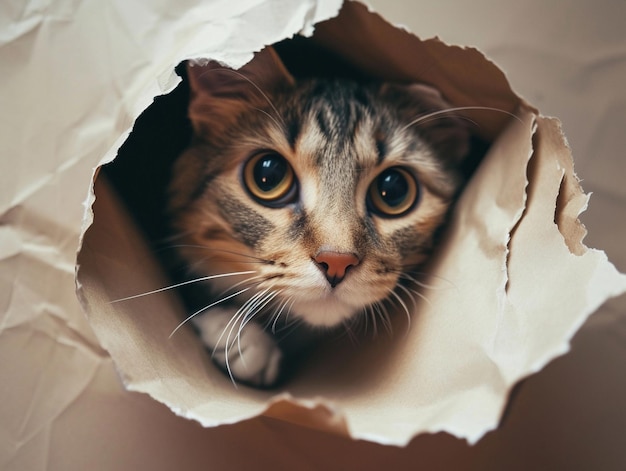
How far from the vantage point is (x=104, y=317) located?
74cm

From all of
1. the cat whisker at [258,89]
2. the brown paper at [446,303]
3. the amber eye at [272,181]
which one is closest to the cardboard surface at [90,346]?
the brown paper at [446,303]

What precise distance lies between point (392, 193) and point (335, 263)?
253 millimetres

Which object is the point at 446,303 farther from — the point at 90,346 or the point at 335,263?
the point at 90,346

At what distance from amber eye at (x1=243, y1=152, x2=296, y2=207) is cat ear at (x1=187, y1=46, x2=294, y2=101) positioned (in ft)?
0.42

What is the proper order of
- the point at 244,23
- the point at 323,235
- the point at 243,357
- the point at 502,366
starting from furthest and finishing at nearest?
the point at 243,357, the point at 323,235, the point at 244,23, the point at 502,366

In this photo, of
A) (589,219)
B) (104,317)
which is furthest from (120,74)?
(589,219)

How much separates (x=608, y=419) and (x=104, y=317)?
795 mm

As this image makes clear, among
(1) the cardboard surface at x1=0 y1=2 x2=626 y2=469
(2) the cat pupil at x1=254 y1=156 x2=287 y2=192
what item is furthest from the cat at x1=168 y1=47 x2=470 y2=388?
(1) the cardboard surface at x1=0 y1=2 x2=626 y2=469

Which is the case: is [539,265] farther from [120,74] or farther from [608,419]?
[120,74]

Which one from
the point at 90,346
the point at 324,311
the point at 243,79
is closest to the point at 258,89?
the point at 243,79

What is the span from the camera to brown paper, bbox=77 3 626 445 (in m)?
0.63

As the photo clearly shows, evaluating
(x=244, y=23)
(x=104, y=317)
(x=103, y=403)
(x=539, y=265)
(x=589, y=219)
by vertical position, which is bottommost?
(x=103, y=403)

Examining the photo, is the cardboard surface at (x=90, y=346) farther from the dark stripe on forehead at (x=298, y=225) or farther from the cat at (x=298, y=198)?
the dark stripe on forehead at (x=298, y=225)

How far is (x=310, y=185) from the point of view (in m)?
0.97
